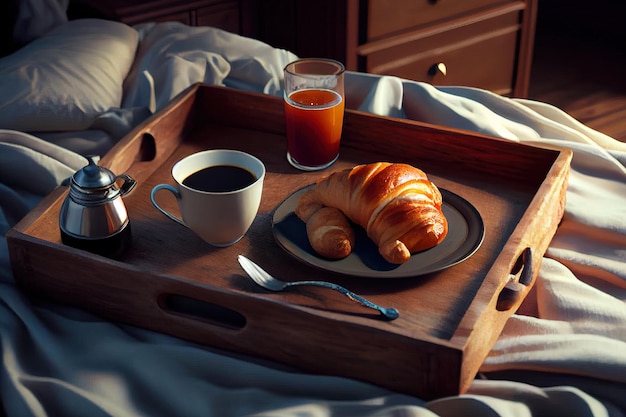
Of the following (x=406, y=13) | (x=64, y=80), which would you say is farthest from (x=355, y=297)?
(x=406, y=13)

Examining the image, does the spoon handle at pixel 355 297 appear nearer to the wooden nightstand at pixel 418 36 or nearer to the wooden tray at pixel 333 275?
the wooden tray at pixel 333 275

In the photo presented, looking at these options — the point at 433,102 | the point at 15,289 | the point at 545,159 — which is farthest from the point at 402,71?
the point at 15,289

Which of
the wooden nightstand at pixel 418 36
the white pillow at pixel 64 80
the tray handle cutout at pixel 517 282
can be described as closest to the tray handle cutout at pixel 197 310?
the tray handle cutout at pixel 517 282

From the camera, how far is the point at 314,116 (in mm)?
1258

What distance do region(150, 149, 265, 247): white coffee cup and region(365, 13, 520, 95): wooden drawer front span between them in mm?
1331

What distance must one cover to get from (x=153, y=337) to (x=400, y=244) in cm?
31

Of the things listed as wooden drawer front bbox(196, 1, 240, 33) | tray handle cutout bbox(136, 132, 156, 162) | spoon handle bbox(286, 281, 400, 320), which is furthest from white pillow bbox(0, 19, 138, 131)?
wooden drawer front bbox(196, 1, 240, 33)

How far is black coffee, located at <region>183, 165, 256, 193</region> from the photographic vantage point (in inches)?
42.4

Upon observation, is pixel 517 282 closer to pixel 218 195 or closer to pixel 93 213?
pixel 218 195

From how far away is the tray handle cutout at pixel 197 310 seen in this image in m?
0.96

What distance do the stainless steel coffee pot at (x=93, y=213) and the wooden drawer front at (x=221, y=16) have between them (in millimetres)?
1455

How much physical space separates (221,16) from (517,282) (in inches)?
65.1

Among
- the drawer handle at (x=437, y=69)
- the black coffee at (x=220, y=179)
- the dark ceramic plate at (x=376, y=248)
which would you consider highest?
the black coffee at (x=220, y=179)

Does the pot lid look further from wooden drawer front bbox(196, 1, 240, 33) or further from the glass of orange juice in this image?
wooden drawer front bbox(196, 1, 240, 33)
